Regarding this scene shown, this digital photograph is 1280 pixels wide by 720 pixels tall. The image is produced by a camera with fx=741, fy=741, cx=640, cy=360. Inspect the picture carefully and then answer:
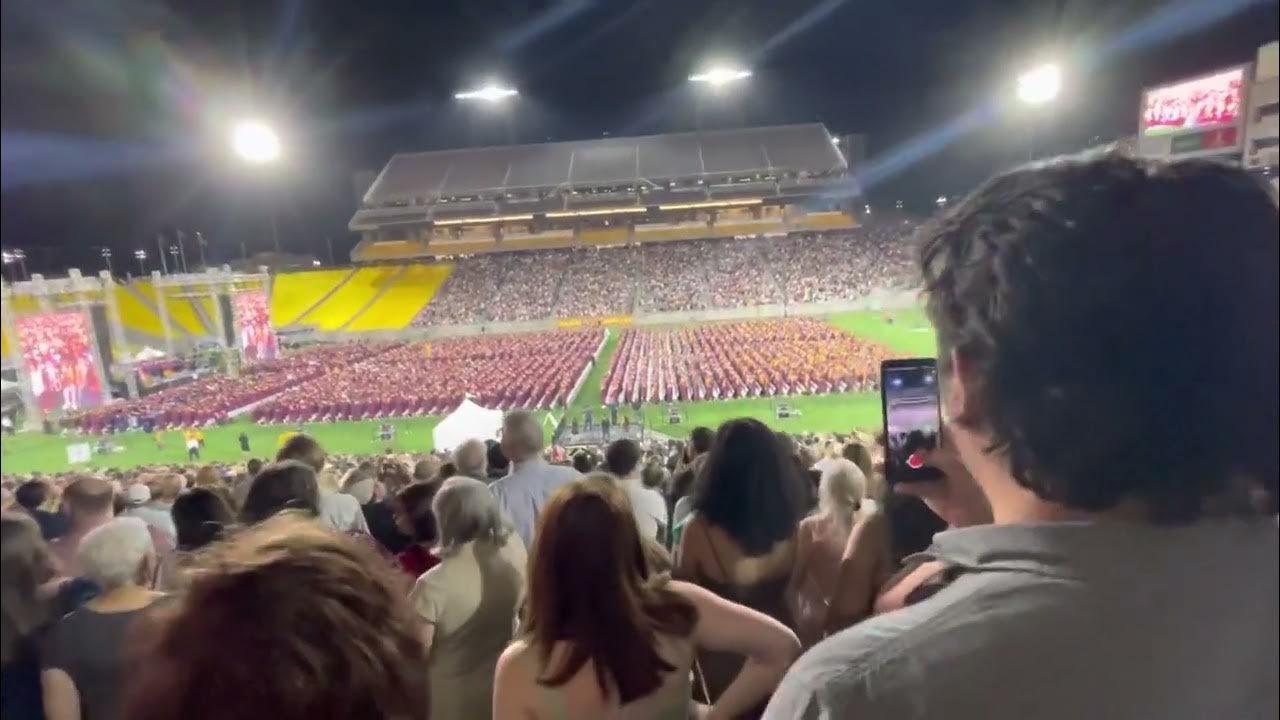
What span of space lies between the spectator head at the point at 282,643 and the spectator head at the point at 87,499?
206 centimetres

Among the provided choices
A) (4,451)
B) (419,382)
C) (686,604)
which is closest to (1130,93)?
(686,604)

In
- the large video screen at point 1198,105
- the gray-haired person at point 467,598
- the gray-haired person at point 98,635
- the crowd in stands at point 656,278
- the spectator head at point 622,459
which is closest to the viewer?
the gray-haired person at point 98,635

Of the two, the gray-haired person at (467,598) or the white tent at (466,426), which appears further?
the white tent at (466,426)

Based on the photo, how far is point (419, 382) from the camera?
8.05 metres

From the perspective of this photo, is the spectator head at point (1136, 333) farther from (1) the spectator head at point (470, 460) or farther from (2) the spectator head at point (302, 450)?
(2) the spectator head at point (302, 450)

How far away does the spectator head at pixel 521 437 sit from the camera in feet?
9.21

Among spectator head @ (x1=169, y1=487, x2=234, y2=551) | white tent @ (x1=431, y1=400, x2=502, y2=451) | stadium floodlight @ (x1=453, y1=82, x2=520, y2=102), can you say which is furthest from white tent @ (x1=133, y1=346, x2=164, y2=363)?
spectator head @ (x1=169, y1=487, x2=234, y2=551)

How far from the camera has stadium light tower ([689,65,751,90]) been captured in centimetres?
421

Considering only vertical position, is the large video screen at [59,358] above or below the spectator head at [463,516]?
above

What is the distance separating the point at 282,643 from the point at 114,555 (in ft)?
4.15

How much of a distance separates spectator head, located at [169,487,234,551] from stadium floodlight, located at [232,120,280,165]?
9.14 feet

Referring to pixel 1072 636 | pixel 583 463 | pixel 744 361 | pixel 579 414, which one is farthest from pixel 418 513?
pixel 744 361

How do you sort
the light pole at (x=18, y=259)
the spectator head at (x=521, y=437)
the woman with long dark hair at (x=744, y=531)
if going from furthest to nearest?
1. the light pole at (x=18, y=259)
2. the spectator head at (x=521, y=437)
3. the woman with long dark hair at (x=744, y=531)

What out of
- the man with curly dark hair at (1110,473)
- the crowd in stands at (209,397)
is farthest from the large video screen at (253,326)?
the man with curly dark hair at (1110,473)
